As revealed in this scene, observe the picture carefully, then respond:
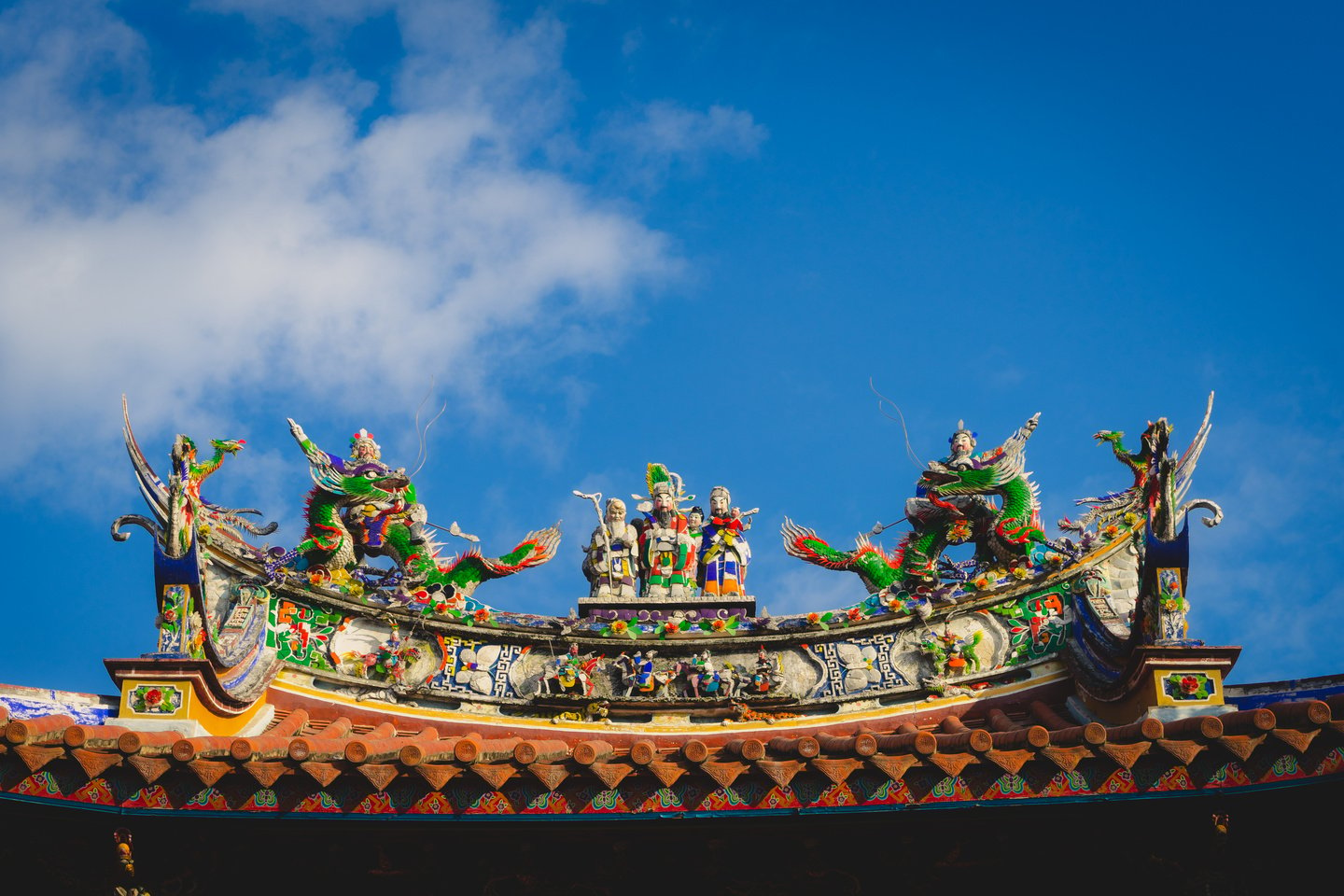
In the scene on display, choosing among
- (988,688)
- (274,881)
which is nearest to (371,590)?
(274,881)

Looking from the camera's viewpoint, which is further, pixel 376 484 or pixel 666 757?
pixel 376 484

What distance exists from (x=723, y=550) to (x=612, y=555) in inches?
36.2

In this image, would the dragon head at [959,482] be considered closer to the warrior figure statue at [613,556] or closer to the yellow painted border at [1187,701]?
the warrior figure statue at [613,556]

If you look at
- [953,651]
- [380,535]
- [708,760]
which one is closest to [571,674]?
[380,535]

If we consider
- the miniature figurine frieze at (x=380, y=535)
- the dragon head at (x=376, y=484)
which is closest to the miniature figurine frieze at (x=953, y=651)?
the miniature figurine frieze at (x=380, y=535)

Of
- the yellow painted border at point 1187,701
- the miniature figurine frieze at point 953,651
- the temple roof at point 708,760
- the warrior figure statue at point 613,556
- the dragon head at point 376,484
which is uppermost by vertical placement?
the dragon head at point 376,484

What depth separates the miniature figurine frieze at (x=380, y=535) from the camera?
1227 cm

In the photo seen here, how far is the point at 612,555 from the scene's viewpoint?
495 inches

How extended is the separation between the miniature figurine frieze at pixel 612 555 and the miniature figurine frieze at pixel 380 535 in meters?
0.50

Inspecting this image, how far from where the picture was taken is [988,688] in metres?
11.4

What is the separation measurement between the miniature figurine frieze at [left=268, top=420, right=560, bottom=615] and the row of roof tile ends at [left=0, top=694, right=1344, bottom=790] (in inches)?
169

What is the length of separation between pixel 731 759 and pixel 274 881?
2.56m

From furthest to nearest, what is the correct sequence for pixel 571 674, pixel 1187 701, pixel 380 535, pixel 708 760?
1. pixel 380 535
2. pixel 571 674
3. pixel 1187 701
4. pixel 708 760

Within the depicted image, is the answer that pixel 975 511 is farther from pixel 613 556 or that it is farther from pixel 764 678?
pixel 613 556
